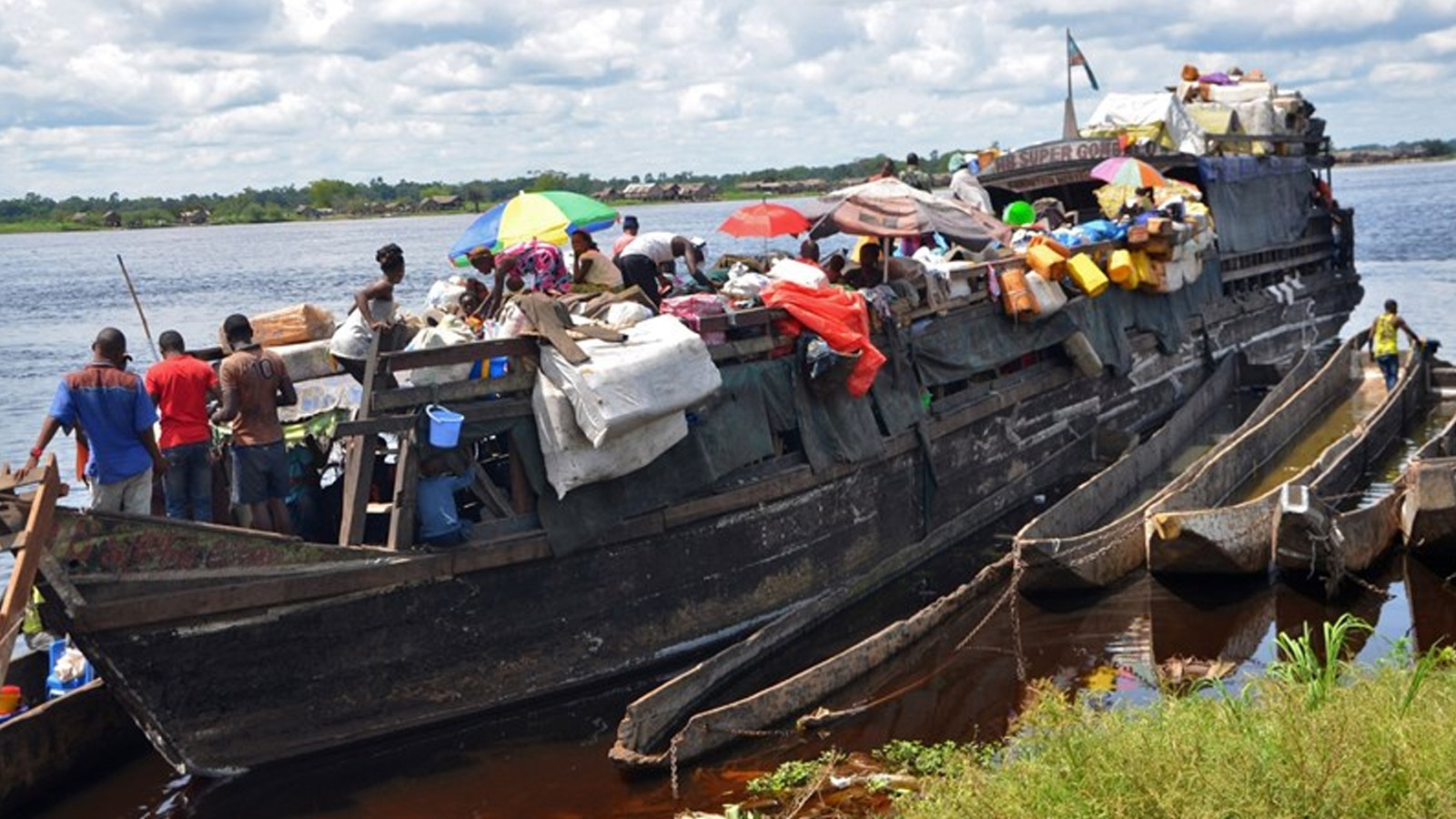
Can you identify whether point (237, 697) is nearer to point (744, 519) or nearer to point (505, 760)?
point (505, 760)

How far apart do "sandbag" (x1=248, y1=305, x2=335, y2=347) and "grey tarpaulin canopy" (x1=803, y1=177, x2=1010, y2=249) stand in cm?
459

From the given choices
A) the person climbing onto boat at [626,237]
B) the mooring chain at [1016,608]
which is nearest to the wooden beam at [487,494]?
the person climbing onto boat at [626,237]

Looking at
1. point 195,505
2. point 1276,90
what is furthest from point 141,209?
point 195,505

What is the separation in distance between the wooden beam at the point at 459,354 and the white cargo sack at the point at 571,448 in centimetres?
22

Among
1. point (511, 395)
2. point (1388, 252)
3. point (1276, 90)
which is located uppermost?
point (1276, 90)

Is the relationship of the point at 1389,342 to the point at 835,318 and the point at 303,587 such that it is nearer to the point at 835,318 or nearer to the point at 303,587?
the point at 835,318

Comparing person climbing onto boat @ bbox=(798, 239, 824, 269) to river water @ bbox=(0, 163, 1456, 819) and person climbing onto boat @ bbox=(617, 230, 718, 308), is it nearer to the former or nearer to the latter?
person climbing onto boat @ bbox=(617, 230, 718, 308)

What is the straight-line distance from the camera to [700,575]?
1038cm

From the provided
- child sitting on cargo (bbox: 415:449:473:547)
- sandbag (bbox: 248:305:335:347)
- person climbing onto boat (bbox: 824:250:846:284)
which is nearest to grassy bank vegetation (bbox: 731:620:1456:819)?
child sitting on cargo (bbox: 415:449:473:547)

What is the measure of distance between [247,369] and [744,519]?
3655mm

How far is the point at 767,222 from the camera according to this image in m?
13.0

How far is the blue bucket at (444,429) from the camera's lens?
8.87 meters

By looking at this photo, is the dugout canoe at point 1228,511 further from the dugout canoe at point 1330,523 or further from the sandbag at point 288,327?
the sandbag at point 288,327

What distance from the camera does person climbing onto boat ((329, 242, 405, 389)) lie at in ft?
31.8
